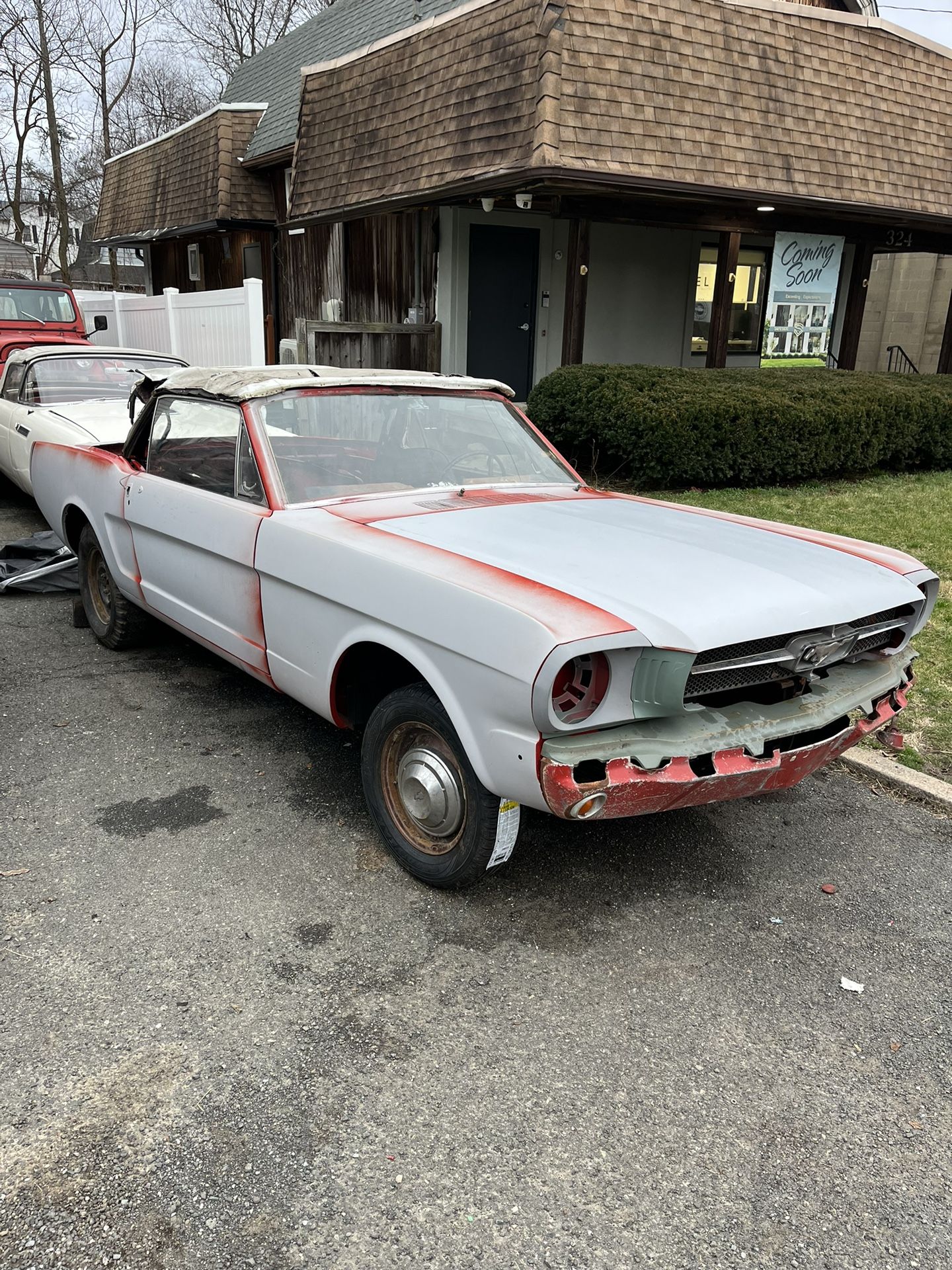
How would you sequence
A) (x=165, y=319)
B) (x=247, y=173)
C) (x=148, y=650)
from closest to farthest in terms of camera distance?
(x=148, y=650) < (x=165, y=319) < (x=247, y=173)

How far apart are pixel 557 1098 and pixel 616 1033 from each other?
29 cm

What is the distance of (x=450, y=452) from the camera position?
13.6 feet

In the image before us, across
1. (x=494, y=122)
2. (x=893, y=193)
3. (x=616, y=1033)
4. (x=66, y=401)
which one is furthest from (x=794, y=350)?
(x=616, y=1033)

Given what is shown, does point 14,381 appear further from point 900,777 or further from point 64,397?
point 900,777

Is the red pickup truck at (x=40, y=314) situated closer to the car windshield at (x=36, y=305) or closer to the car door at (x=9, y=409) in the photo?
the car windshield at (x=36, y=305)

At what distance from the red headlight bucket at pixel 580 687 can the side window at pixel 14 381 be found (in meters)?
7.49

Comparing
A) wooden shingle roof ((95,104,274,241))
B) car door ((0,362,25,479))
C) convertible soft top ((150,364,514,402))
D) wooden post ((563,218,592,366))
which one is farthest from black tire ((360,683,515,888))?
wooden shingle roof ((95,104,274,241))

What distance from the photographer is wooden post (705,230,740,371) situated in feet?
38.0

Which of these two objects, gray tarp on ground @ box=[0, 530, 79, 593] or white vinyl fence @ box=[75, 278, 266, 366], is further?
white vinyl fence @ box=[75, 278, 266, 366]

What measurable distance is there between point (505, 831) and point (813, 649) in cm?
109

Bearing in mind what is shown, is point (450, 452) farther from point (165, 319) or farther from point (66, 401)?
point (165, 319)

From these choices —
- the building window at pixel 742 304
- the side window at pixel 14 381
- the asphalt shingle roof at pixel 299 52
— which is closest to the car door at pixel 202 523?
the side window at pixel 14 381

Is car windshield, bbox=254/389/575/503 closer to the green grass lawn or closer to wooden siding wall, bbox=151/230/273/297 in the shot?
the green grass lawn

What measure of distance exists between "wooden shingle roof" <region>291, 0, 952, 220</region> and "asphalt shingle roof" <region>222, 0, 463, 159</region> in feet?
11.0
